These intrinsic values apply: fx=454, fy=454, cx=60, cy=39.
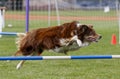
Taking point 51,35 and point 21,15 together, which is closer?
point 51,35

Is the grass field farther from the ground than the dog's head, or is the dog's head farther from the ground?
the dog's head

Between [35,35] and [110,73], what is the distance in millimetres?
1483

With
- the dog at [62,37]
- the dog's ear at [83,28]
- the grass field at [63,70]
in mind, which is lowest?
the grass field at [63,70]

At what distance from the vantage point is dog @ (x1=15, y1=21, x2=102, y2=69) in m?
7.21

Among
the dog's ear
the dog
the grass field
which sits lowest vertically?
the grass field

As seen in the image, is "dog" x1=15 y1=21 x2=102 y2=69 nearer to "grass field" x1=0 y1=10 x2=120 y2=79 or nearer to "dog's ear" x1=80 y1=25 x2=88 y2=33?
"dog's ear" x1=80 y1=25 x2=88 y2=33

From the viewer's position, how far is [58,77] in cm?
737

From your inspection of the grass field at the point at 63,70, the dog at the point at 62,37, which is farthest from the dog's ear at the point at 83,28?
the grass field at the point at 63,70

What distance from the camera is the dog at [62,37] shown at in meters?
7.21

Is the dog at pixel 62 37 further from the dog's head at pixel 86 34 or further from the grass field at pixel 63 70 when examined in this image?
the grass field at pixel 63 70

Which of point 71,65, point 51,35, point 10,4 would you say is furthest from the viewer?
point 10,4

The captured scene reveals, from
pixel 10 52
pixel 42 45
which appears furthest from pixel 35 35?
pixel 10 52

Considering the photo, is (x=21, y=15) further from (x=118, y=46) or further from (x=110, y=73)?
(x=110, y=73)

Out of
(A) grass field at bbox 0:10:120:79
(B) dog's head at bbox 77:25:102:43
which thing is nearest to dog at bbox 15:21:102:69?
(B) dog's head at bbox 77:25:102:43
